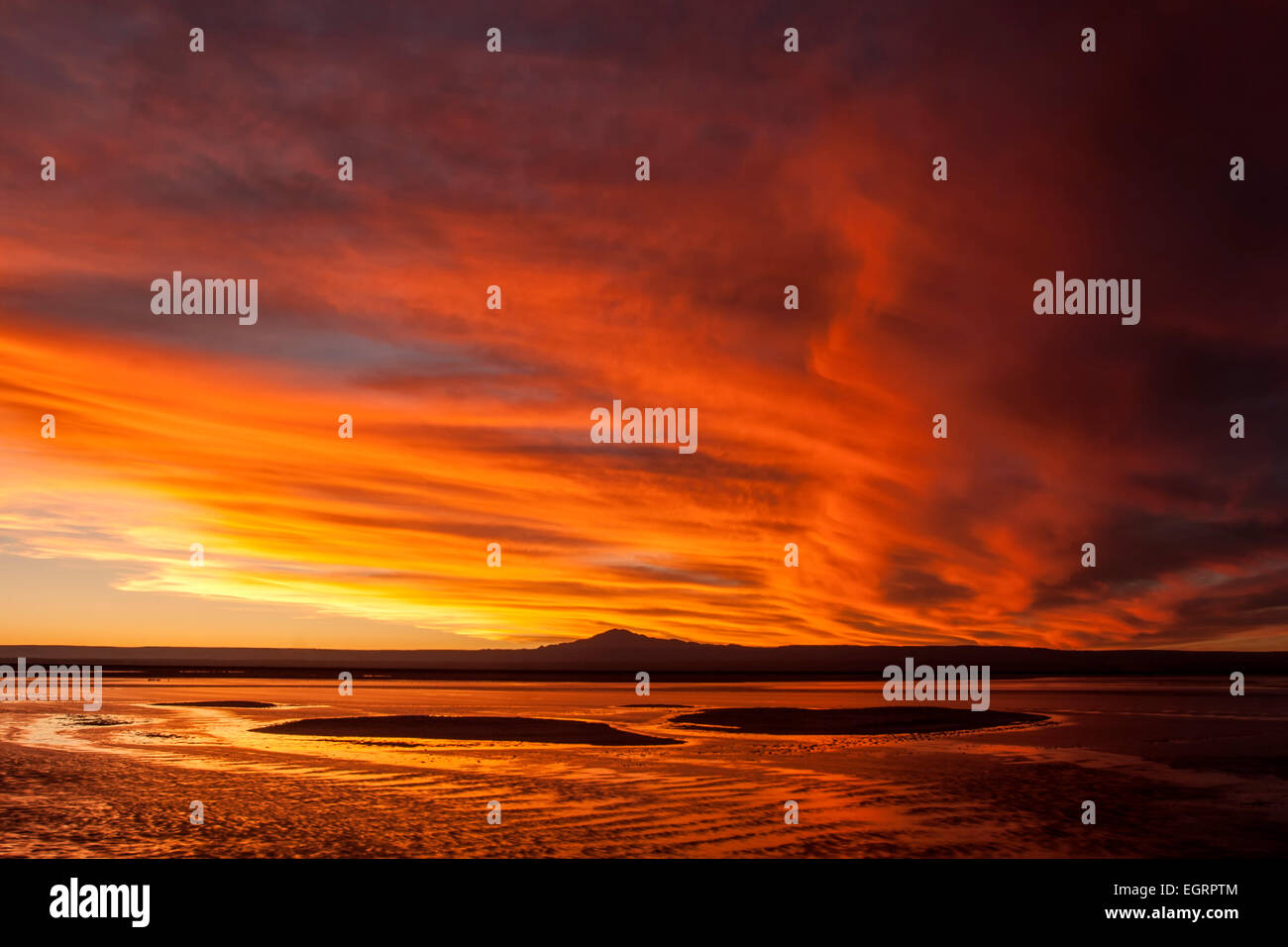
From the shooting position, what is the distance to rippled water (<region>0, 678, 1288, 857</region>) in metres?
18.4

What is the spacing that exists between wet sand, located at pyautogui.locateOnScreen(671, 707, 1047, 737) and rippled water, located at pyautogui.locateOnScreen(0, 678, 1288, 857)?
3.05 m

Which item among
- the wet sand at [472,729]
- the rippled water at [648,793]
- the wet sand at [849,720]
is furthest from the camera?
the wet sand at [849,720]

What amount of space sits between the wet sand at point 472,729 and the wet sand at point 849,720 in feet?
20.4

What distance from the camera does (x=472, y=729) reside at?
42.1 m

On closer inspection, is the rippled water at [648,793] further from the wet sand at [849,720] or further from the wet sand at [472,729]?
the wet sand at [849,720]

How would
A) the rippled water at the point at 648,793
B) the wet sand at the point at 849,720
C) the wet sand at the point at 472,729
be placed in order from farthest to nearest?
the wet sand at the point at 849,720 → the wet sand at the point at 472,729 → the rippled water at the point at 648,793

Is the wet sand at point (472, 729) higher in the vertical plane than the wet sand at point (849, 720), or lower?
higher

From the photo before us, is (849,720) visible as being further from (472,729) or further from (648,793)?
(648,793)

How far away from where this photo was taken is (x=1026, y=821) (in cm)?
2077

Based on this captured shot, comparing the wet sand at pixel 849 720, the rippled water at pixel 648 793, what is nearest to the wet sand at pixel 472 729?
the rippled water at pixel 648 793

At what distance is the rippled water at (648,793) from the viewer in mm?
18406

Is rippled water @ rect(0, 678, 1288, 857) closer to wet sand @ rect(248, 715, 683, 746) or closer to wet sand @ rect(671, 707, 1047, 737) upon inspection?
wet sand @ rect(248, 715, 683, 746)
